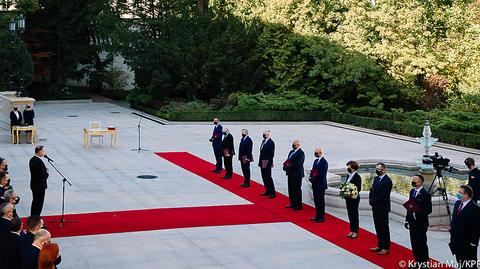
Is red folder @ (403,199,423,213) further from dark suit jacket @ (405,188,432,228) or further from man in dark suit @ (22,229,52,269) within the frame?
man in dark suit @ (22,229,52,269)

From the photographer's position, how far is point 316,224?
1419cm

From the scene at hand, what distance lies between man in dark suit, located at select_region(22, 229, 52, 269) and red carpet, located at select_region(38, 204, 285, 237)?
5.61 m

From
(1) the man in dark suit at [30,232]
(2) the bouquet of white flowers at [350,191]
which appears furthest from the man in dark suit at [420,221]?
(1) the man in dark suit at [30,232]

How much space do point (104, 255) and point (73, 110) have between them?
31307 mm

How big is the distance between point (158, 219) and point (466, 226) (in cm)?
694

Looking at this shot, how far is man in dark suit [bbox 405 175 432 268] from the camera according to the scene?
10.7 meters

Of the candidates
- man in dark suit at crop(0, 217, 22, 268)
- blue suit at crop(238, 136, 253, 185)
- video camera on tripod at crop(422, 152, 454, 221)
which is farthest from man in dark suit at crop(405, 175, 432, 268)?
blue suit at crop(238, 136, 253, 185)

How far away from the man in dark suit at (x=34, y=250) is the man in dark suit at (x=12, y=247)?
0.26 m

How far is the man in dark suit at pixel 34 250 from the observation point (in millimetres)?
7443

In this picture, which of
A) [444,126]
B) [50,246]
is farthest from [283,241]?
[444,126]

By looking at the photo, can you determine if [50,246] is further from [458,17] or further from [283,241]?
[458,17]

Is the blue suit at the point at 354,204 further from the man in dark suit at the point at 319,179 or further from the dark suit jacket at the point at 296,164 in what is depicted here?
the dark suit jacket at the point at 296,164

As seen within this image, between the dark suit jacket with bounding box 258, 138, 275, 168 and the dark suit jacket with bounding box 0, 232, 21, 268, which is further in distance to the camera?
the dark suit jacket with bounding box 258, 138, 275, 168

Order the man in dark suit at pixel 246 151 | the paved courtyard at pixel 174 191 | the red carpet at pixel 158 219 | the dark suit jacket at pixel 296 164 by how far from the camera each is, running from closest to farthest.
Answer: the paved courtyard at pixel 174 191
the red carpet at pixel 158 219
the dark suit jacket at pixel 296 164
the man in dark suit at pixel 246 151
